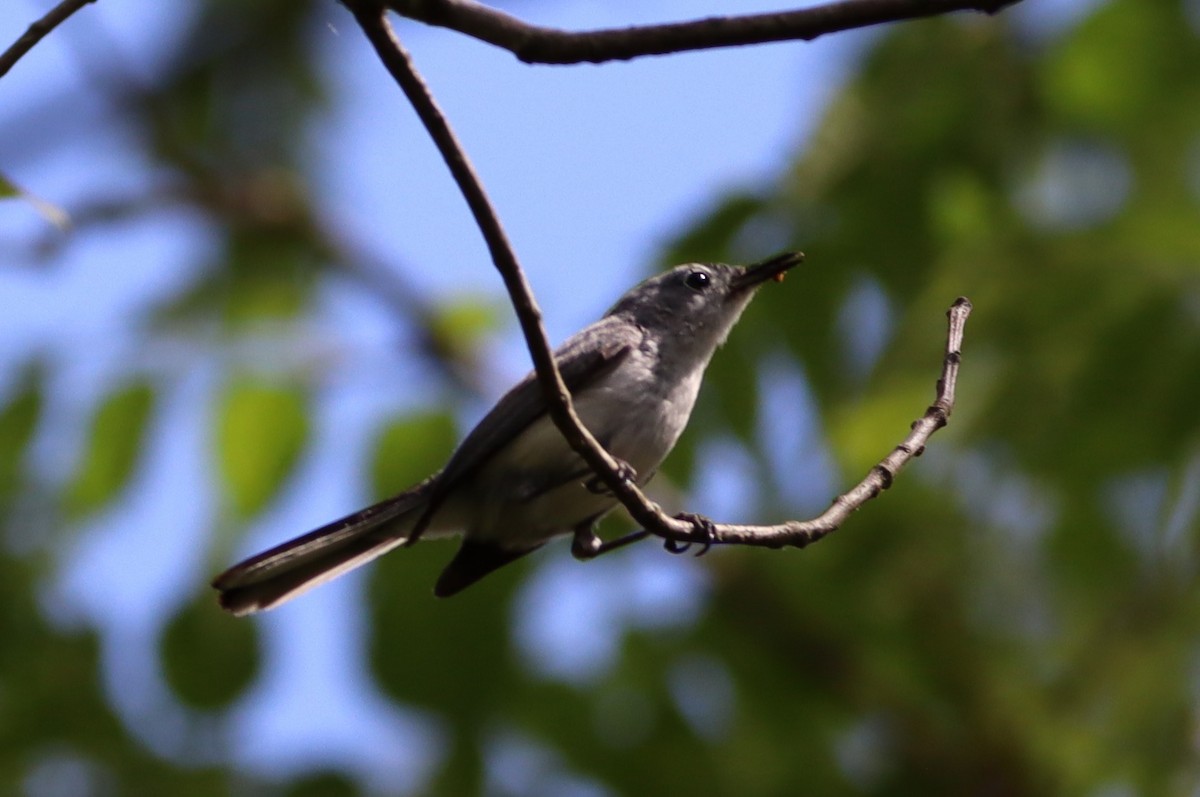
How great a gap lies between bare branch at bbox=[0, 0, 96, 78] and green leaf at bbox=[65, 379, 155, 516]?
2233mm

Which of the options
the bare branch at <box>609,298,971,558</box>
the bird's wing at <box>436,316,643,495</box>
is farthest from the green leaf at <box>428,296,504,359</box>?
the bare branch at <box>609,298,971,558</box>

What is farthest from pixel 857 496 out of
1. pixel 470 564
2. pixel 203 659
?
pixel 203 659

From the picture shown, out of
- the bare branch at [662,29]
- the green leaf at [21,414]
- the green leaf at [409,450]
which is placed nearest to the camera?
the bare branch at [662,29]

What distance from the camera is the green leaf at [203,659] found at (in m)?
4.37

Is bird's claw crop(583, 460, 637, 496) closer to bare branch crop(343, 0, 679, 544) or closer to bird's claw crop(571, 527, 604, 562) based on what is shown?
bird's claw crop(571, 527, 604, 562)

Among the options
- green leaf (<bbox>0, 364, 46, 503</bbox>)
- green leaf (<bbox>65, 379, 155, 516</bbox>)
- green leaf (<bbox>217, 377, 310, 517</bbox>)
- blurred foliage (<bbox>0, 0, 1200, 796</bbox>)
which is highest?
green leaf (<bbox>0, 364, 46, 503</bbox>)

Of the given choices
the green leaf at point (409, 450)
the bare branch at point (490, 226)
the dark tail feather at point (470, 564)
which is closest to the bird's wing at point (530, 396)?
the dark tail feather at point (470, 564)

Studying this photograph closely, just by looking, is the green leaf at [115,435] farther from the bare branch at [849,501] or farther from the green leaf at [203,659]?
the bare branch at [849,501]

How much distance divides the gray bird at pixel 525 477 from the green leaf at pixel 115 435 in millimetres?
1021

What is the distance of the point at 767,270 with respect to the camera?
3.90 meters

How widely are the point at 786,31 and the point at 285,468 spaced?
9.13 ft

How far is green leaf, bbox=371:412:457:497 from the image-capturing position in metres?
4.12

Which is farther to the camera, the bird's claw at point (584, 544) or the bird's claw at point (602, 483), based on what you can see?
the bird's claw at point (584, 544)

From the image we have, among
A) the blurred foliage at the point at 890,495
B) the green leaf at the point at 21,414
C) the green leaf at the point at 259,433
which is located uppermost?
the green leaf at the point at 21,414
